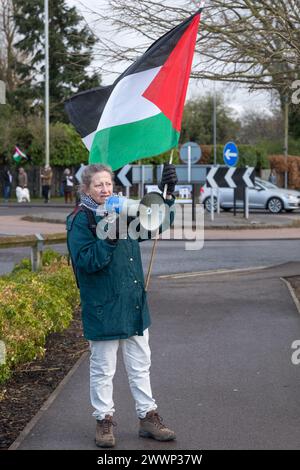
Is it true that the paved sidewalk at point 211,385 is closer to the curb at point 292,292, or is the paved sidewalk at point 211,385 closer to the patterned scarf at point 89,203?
the curb at point 292,292

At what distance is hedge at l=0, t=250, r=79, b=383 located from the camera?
738cm

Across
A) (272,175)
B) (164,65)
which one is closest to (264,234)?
(164,65)

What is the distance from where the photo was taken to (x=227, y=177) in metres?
28.1

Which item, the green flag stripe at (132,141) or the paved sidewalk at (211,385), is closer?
the paved sidewalk at (211,385)

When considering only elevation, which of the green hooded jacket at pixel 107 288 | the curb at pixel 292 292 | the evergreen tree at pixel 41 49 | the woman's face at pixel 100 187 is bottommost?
the curb at pixel 292 292

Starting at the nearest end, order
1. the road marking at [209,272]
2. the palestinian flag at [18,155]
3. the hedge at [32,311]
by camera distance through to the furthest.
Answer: the hedge at [32,311] → the road marking at [209,272] → the palestinian flag at [18,155]

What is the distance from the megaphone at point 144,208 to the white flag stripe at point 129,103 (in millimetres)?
1186

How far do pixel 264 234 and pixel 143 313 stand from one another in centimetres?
1805

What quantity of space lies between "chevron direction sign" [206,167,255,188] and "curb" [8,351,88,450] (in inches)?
797

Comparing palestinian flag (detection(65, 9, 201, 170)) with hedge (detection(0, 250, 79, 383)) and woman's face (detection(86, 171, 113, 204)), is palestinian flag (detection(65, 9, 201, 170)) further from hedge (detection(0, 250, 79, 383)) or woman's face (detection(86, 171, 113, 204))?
hedge (detection(0, 250, 79, 383))

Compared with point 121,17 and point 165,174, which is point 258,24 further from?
point 165,174

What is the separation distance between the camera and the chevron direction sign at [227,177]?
28.0 meters

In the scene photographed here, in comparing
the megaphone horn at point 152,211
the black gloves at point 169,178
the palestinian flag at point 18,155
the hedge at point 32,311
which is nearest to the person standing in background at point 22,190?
the palestinian flag at point 18,155

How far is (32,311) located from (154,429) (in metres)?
2.78
